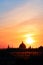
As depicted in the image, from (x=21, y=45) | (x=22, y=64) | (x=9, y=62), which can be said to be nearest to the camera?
(x=22, y=64)

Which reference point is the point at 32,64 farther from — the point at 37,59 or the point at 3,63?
the point at 3,63

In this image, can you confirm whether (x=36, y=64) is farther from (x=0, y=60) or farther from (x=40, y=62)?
(x=0, y=60)

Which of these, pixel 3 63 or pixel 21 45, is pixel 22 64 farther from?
pixel 21 45

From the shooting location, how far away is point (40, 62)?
193ft

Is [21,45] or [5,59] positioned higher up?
[21,45]

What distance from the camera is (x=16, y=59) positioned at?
192ft

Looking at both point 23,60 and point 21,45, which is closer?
point 23,60

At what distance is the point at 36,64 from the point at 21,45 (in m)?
81.0

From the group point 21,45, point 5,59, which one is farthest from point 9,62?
point 21,45

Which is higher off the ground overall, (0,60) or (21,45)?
(21,45)

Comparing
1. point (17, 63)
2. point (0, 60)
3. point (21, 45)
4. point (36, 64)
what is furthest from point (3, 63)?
point (21, 45)

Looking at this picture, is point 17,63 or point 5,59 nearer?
→ point 17,63

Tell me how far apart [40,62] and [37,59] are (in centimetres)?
164

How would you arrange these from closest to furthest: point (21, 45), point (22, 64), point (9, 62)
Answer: point (22, 64) < point (9, 62) < point (21, 45)
